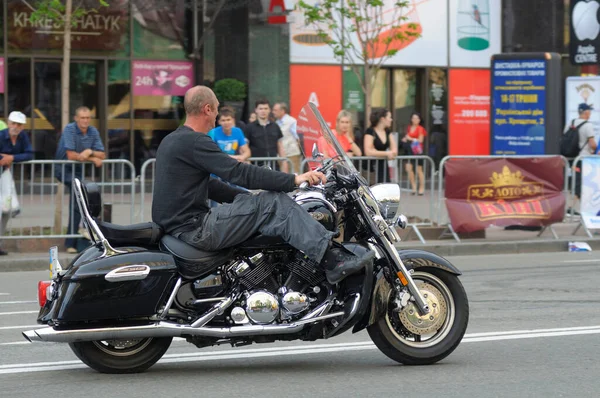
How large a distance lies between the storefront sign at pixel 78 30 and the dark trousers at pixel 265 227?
15.8m

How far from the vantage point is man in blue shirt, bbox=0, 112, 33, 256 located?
1357cm

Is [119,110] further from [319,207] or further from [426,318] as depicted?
[426,318]

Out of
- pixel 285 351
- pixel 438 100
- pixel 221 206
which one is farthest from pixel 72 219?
pixel 438 100

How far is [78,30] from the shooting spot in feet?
73.5

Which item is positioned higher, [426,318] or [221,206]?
[221,206]

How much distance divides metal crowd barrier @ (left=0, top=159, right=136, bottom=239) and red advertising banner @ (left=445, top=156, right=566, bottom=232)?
4.32 m

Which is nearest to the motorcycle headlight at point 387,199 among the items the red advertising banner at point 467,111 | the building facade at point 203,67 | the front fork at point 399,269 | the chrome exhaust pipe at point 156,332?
the front fork at point 399,269

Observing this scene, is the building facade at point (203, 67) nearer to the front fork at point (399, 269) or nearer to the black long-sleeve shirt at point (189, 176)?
the black long-sleeve shirt at point (189, 176)

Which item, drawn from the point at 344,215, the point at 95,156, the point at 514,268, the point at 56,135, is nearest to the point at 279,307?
the point at 344,215

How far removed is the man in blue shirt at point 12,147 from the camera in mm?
13570

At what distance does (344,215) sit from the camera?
6812 millimetres

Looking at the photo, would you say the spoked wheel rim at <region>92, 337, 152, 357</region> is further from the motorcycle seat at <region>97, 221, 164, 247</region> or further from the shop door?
the shop door

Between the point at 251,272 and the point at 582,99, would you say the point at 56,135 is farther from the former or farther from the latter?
the point at 251,272

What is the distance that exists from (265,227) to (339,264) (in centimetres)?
49
